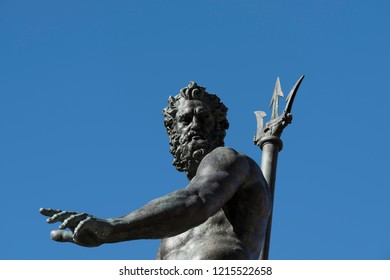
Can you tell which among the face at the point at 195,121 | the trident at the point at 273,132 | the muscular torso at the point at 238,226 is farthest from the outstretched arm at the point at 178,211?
the trident at the point at 273,132

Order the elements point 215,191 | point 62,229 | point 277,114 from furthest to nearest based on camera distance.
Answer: point 277,114 < point 215,191 < point 62,229

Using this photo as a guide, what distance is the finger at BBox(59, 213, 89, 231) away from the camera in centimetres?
1097

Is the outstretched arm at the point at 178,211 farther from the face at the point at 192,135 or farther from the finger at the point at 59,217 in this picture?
the face at the point at 192,135

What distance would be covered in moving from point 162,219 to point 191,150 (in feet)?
8.07

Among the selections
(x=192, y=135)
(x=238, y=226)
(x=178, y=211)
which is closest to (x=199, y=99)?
(x=192, y=135)

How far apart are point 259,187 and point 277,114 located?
219 inches

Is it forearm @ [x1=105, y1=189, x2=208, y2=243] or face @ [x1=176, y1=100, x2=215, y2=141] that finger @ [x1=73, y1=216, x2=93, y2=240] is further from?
face @ [x1=176, y1=100, x2=215, y2=141]

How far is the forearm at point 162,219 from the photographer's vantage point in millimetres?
11320

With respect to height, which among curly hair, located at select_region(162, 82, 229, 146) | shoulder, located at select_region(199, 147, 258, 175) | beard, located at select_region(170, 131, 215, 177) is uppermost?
curly hair, located at select_region(162, 82, 229, 146)

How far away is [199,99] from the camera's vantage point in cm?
1445

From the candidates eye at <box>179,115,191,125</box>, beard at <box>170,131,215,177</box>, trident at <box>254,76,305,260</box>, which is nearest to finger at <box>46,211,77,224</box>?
beard at <box>170,131,215,177</box>
